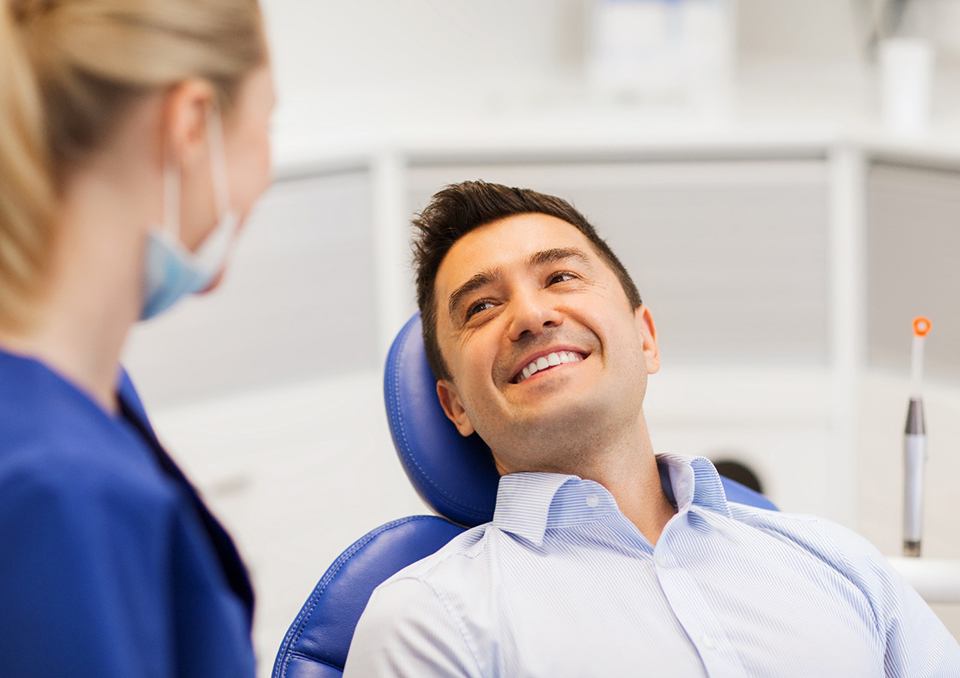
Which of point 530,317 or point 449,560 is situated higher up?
point 530,317

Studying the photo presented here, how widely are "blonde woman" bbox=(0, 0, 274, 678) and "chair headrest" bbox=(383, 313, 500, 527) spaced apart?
66 cm

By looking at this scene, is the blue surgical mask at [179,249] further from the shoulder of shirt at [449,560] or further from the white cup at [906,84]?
the white cup at [906,84]

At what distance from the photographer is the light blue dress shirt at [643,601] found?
1315 mm

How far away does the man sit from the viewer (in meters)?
1.33

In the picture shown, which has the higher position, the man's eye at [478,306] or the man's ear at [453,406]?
the man's eye at [478,306]

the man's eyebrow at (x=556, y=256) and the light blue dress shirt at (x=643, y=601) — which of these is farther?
the man's eyebrow at (x=556, y=256)

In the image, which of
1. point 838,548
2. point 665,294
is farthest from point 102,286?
point 665,294

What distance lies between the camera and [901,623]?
146 centimetres

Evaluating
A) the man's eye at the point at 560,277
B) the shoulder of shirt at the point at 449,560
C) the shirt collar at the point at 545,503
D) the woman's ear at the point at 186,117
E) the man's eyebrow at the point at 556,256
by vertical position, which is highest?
the woman's ear at the point at 186,117

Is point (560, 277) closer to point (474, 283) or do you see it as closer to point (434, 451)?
point (474, 283)

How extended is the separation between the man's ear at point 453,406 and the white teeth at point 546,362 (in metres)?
0.09

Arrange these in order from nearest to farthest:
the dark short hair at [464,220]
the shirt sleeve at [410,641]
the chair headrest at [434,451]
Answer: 1. the shirt sleeve at [410,641]
2. the chair headrest at [434,451]
3. the dark short hair at [464,220]

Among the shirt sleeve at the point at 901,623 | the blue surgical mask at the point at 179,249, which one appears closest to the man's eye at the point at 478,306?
the shirt sleeve at the point at 901,623

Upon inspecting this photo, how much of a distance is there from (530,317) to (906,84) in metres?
1.57
